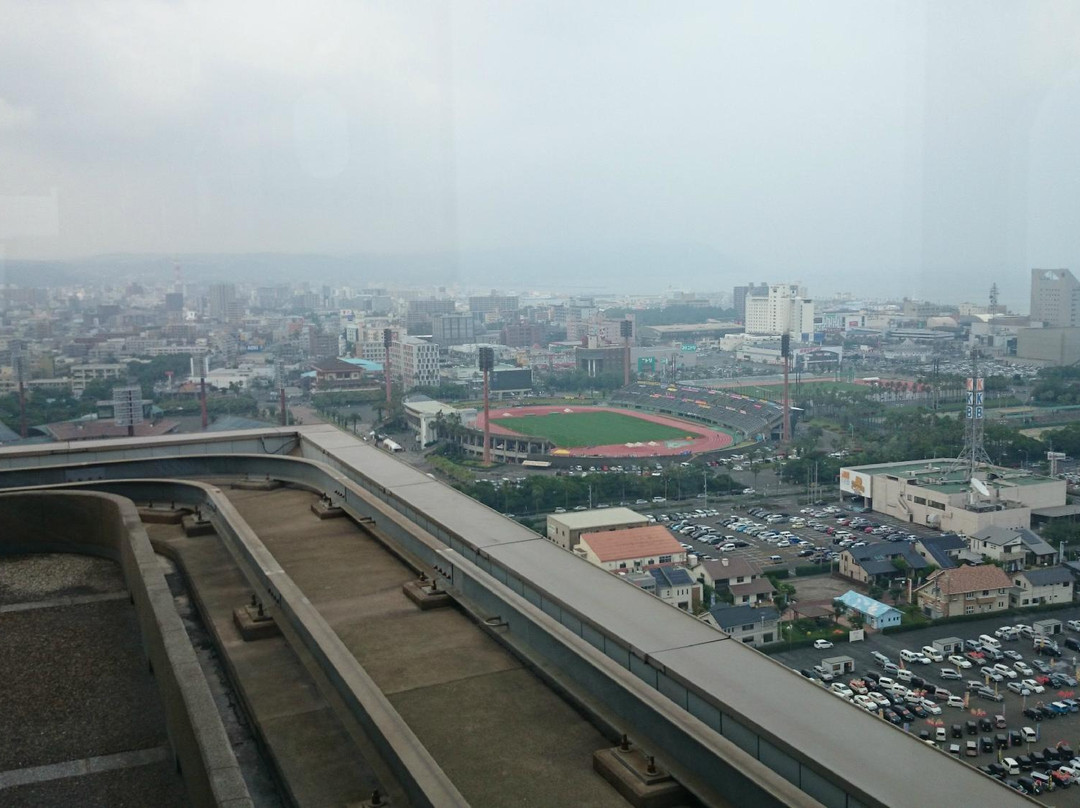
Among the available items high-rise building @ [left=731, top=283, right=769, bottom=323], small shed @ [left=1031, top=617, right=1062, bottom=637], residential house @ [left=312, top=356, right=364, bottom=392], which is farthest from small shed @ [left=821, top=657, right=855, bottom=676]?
high-rise building @ [left=731, top=283, right=769, bottom=323]

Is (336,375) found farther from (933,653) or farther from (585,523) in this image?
(933,653)

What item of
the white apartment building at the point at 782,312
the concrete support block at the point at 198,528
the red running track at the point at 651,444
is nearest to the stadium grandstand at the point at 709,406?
the red running track at the point at 651,444

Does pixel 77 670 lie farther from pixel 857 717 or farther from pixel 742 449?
pixel 742 449

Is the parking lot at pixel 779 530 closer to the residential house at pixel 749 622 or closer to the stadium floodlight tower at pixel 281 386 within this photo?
the residential house at pixel 749 622

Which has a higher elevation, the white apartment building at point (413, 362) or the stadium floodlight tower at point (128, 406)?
the stadium floodlight tower at point (128, 406)

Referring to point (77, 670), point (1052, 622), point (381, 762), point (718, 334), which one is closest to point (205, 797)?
point (381, 762)

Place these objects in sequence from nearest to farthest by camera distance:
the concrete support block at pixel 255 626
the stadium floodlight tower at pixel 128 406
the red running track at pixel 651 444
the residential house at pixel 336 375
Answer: the concrete support block at pixel 255 626 < the stadium floodlight tower at pixel 128 406 < the red running track at pixel 651 444 < the residential house at pixel 336 375

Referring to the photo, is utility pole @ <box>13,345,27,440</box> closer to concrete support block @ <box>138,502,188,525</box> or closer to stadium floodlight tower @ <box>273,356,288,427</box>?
stadium floodlight tower @ <box>273,356,288,427</box>
